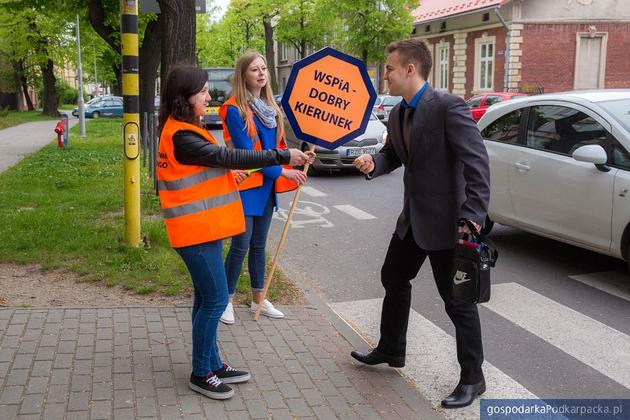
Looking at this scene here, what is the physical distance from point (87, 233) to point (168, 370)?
152 inches

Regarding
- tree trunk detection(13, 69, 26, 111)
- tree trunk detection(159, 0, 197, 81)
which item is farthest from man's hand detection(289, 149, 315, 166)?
tree trunk detection(13, 69, 26, 111)

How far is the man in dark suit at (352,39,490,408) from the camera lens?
3.68 meters

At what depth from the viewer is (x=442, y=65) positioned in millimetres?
42219

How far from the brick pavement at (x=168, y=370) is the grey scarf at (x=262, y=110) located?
4.85ft

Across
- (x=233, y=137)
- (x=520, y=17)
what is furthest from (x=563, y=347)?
(x=520, y=17)

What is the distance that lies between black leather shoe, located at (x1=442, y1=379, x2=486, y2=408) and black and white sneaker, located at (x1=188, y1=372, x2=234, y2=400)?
1.22 m

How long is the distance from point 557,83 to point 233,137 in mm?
34334

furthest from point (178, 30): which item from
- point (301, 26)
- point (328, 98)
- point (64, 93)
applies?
point (64, 93)

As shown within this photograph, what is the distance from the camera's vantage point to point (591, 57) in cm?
3581

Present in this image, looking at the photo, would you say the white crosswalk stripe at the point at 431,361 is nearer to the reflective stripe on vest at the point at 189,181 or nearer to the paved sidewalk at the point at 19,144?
the reflective stripe on vest at the point at 189,181

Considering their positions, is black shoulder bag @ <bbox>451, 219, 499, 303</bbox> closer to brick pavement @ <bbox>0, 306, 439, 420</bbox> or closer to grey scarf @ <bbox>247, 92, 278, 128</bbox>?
brick pavement @ <bbox>0, 306, 439, 420</bbox>

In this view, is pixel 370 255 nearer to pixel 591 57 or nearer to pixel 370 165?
pixel 370 165

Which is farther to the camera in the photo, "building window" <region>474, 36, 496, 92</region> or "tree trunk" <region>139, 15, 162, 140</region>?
"building window" <region>474, 36, 496, 92</region>

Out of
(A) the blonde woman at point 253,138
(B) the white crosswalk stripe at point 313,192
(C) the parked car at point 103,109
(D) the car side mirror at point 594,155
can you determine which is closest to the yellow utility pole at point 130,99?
(A) the blonde woman at point 253,138
